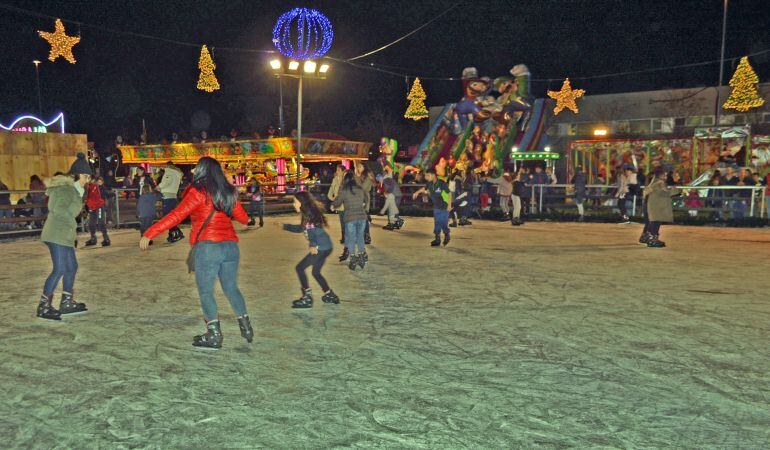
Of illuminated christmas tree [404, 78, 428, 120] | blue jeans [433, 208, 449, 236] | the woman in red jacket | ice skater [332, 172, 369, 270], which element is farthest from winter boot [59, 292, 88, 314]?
illuminated christmas tree [404, 78, 428, 120]

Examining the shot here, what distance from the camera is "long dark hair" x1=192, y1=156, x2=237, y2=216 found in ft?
15.0

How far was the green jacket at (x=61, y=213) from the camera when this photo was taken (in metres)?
5.83

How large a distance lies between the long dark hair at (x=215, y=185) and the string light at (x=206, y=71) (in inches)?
529

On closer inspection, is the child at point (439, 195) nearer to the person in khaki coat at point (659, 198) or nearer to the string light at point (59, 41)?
the person in khaki coat at point (659, 198)

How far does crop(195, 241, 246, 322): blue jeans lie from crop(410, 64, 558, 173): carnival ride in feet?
62.2

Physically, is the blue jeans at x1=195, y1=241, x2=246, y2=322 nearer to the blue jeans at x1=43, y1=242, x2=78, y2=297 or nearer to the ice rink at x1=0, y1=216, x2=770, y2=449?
→ the ice rink at x1=0, y1=216, x2=770, y2=449

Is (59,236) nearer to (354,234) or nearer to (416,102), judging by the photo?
(354,234)

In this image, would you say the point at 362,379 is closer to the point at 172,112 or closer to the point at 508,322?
the point at 508,322

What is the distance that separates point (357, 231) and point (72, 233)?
4.00m

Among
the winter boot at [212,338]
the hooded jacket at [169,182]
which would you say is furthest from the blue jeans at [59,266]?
the hooded jacket at [169,182]

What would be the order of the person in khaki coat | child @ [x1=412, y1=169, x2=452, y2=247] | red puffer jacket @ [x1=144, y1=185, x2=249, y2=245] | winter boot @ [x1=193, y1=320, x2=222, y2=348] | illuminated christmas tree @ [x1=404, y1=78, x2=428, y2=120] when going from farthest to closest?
illuminated christmas tree @ [x1=404, y1=78, x2=428, y2=120], the person in khaki coat, child @ [x1=412, y1=169, x2=452, y2=247], winter boot @ [x1=193, y1=320, x2=222, y2=348], red puffer jacket @ [x1=144, y1=185, x2=249, y2=245]

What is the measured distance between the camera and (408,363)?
4426 mm

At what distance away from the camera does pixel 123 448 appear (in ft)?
9.93

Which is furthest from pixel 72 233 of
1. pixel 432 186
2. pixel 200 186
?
pixel 432 186
